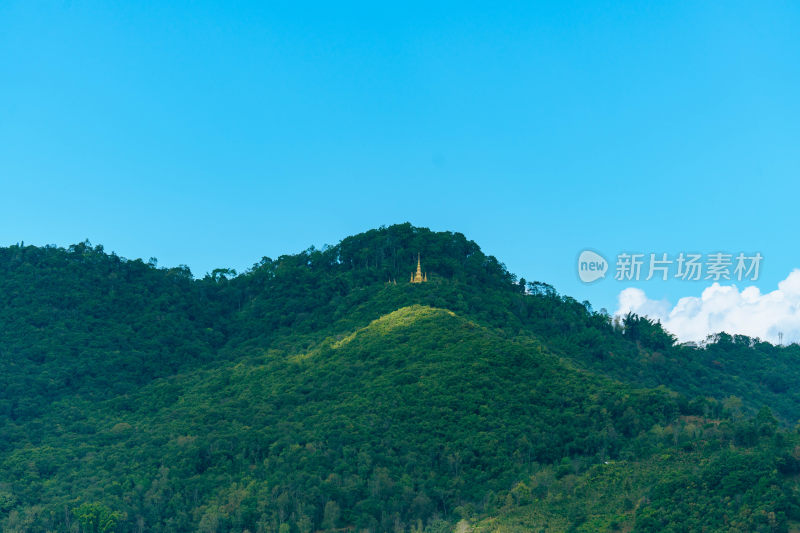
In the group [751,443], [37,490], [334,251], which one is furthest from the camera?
[334,251]

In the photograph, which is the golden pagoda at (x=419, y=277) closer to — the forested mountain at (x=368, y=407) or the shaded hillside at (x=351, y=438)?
the forested mountain at (x=368, y=407)

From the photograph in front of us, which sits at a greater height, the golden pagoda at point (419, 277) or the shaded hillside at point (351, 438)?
the golden pagoda at point (419, 277)

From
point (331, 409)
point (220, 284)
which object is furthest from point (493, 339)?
point (220, 284)

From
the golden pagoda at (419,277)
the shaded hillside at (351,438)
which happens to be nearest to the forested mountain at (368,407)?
the shaded hillside at (351,438)

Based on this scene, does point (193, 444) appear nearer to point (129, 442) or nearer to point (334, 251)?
point (129, 442)

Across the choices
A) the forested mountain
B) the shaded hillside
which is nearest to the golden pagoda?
the forested mountain

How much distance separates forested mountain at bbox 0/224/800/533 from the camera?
39906 mm

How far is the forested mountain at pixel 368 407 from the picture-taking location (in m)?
39.9

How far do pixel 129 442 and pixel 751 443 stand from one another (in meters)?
40.2

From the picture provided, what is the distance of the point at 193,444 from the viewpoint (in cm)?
5019

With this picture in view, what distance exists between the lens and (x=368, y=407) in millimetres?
51250

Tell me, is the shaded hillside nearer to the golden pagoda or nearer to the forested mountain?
the forested mountain

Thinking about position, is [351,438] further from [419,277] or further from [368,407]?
[419,277]

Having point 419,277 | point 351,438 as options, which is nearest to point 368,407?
point 351,438
